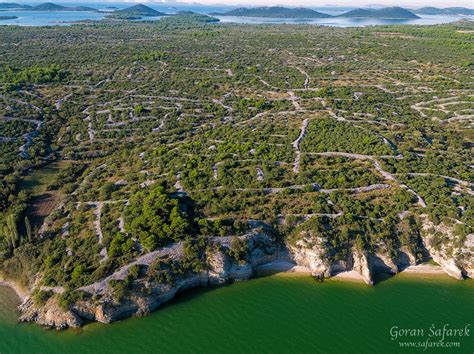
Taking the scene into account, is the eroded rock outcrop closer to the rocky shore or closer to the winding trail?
the rocky shore

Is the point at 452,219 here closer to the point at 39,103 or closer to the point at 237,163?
the point at 237,163

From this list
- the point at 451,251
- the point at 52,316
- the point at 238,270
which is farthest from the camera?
the point at 451,251

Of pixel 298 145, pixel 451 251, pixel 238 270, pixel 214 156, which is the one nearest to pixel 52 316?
pixel 238 270

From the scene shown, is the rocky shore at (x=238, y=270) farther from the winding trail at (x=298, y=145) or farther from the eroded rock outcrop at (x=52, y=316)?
the winding trail at (x=298, y=145)

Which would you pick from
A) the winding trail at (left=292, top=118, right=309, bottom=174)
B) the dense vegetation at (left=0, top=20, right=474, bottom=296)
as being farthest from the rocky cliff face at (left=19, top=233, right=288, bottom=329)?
the winding trail at (left=292, top=118, right=309, bottom=174)

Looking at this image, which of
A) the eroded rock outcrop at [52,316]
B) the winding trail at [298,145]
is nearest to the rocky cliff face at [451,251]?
the winding trail at [298,145]

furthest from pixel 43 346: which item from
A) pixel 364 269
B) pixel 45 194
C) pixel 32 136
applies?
pixel 32 136

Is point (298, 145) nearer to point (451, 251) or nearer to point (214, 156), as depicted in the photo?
point (214, 156)
